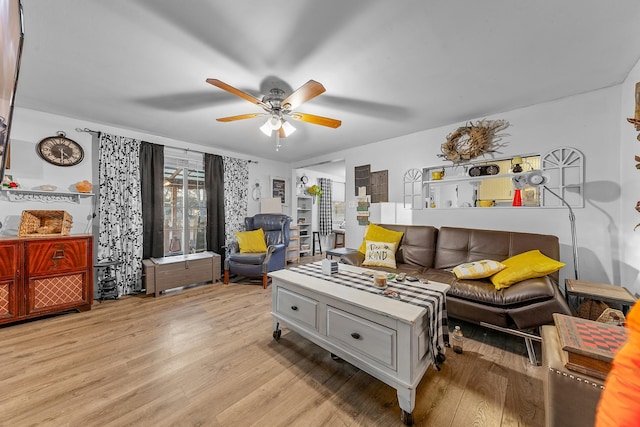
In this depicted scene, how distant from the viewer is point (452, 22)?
1.49 metres

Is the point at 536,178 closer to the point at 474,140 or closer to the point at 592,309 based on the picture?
the point at 474,140

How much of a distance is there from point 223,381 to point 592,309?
2.90 m

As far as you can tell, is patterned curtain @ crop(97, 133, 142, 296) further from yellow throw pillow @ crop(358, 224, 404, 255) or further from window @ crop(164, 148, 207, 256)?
yellow throw pillow @ crop(358, 224, 404, 255)

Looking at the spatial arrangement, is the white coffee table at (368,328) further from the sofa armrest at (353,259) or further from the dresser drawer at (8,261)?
the dresser drawer at (8,261)

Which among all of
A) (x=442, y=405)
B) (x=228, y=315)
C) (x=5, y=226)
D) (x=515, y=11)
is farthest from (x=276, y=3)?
(x=5, y=226)

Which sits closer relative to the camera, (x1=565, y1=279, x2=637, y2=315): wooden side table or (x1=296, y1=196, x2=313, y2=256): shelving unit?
(x1=565, y1=279, x2=637, y2=315): wooden side table

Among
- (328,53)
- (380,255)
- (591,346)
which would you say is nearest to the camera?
(591,346)

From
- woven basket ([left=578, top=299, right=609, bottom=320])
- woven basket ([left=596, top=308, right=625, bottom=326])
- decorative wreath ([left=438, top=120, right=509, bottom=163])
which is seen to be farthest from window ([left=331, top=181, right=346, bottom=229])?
woven basket ([left=596, top=308, right=625, bottom=326])

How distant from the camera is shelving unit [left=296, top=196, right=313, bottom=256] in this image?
6.27 m

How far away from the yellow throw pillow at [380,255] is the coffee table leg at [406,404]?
1.69 meters

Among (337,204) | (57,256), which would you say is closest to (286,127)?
(57,256)

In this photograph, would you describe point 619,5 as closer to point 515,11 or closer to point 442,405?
point 515,11

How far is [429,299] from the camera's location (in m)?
1.65

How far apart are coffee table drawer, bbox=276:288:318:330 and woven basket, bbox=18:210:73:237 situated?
275cm
